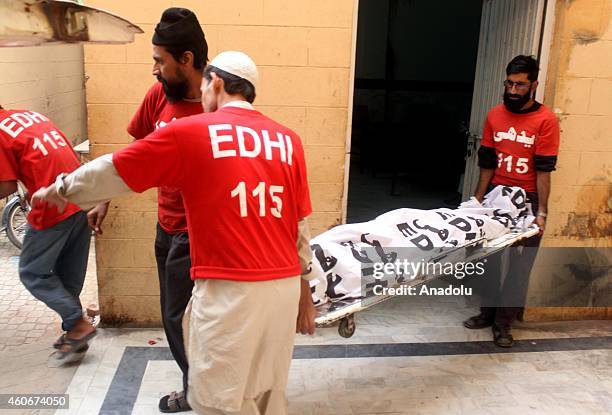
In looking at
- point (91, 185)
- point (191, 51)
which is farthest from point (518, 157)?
point (91, 185)

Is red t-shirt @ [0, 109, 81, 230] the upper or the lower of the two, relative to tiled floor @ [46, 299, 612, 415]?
upper

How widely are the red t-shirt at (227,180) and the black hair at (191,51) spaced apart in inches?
26.2

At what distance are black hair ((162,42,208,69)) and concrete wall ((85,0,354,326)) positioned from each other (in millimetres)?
793

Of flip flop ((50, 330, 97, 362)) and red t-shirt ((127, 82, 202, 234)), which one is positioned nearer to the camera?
red t-shirt ((127, 82, 202, 234))

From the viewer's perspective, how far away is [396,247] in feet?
9.49

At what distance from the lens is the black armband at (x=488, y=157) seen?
353 centimetres

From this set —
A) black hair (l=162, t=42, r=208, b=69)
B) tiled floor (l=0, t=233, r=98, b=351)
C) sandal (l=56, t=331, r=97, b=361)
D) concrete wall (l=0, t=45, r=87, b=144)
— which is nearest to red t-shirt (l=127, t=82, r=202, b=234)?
black hair (l=162, t=42, r=208, b=69)

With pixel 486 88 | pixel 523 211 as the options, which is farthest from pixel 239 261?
pixel 486 88

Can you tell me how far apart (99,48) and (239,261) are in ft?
6.51

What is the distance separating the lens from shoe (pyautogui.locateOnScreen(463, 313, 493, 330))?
12.4 ft

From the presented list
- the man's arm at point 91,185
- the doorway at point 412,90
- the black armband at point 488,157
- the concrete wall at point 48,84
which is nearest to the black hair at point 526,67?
the black armband at point 488,157

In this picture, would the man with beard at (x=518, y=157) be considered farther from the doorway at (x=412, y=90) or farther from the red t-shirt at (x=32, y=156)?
the doorway at (x=412, y=90)

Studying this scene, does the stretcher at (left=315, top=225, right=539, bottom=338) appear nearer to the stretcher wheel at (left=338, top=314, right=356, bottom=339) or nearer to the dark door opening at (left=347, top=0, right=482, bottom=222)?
the stretcher wheel at (left=338, top=314, right=356, bottom=339)

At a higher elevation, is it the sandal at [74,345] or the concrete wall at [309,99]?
the concrete wall at [309,99]
